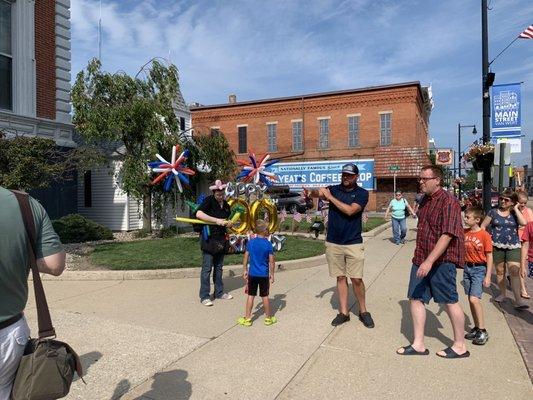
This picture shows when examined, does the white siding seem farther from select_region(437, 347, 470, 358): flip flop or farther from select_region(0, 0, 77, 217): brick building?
select_region(437, 347, 470, 358): flip flop

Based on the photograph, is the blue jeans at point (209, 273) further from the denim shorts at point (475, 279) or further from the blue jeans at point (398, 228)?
the blue jeans at point (398, 228)

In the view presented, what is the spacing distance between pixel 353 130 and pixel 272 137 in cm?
742

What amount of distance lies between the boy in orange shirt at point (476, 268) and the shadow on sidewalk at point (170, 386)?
321 centimetres

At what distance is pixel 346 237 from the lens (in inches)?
221

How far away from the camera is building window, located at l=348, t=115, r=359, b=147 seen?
37844 mm

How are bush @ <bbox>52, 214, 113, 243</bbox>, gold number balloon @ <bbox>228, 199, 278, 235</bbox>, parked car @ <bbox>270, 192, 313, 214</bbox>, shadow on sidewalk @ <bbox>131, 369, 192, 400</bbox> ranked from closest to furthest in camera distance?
1. shadow on sidewalk @ <bbox>131, 369, 192, 400</bbox>
2. gold number balloon @ <bbox>228, 199, 278, 235</bbox>
3. bush @ <bbox>52, 214, 113, 243</bbox>
4. parked car @ <bbox>270, 192, 313, 214</bbox>

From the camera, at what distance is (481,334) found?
496 centimetres

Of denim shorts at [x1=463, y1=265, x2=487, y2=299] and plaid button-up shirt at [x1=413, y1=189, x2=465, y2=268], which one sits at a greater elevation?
plaid button-up shirt at [x1=413, y1=189, x2=465, y2=268]

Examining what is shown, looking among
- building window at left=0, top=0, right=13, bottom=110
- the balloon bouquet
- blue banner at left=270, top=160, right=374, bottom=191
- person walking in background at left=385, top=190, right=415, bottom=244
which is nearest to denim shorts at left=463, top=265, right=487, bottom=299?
the balloon bouquet

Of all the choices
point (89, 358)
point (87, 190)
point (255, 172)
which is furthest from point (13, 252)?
point (87, 190)

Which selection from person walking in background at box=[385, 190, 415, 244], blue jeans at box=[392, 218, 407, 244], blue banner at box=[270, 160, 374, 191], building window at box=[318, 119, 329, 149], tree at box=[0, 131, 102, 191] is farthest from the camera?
building window at box=[318, 119, 329, 149]

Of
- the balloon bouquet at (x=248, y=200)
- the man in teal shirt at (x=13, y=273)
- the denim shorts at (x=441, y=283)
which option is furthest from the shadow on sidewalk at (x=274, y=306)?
the man in teal shirt at (x=13, y=273)

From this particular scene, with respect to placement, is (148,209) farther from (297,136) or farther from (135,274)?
(297,136)

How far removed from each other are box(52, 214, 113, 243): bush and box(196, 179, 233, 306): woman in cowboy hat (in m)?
7.10
